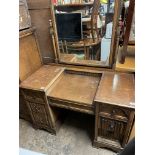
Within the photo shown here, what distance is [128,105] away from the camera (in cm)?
112

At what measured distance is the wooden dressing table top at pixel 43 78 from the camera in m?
1.41

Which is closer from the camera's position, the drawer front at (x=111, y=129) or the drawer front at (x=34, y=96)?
the drawer front at (x=111, y=129)

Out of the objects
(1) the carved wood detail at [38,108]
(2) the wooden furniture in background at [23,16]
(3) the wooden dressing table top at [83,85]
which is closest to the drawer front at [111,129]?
(3) the wooden dressing table top at [83,85]

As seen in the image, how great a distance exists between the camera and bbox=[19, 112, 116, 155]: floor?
5.01 feet

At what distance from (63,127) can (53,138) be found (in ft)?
0.59

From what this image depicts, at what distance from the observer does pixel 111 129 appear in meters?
1.34

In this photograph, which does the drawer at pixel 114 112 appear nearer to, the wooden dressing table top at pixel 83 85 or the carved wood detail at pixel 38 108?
the wooden dressing table top at pixel 83 85

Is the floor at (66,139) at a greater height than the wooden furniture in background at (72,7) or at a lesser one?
lesser

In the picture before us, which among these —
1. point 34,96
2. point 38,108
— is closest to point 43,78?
point 34,96

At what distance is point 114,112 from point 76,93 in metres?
0.40
